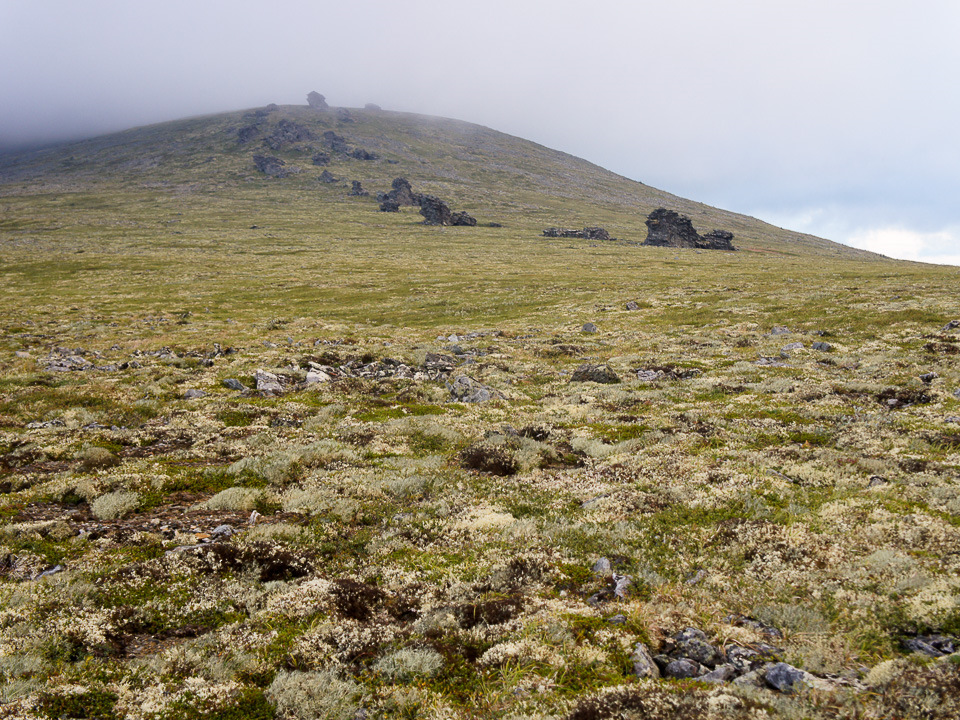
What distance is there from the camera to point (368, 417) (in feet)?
66.7

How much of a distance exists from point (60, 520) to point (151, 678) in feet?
20.9

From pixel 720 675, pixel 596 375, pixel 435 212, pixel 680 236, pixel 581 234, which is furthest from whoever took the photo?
pixel 435 212

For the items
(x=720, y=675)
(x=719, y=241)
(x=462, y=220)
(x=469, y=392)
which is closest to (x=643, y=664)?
(x=720, y=675)

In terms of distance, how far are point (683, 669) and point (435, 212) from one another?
167m

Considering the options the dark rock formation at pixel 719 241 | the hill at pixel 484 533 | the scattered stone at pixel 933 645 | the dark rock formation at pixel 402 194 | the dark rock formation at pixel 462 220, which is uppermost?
the dark rock formation at pixel 402 194

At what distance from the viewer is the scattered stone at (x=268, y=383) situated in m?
24.0

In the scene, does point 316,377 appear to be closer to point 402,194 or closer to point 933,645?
Result: point 933,645

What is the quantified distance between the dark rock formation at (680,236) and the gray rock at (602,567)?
460 feet

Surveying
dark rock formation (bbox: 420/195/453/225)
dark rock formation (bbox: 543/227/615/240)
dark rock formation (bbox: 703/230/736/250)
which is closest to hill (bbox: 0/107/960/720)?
dark rock formation (bbox: 703/230/736/250)

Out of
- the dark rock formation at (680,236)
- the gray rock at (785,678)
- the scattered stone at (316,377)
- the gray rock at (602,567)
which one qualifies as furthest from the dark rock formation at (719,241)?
the gray rock at (785,678)

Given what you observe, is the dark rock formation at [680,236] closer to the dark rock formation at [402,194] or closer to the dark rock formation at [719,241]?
the dark rock formation at [719,241]

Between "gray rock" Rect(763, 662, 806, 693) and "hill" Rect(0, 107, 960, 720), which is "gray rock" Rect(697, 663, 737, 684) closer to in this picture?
"hill" Rect(0, 107, 960, 720)

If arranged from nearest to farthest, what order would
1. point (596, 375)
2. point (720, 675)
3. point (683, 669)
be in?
point (720, 675)
point (683, 669)
point (596, 375)

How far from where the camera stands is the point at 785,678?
657 centimetres
